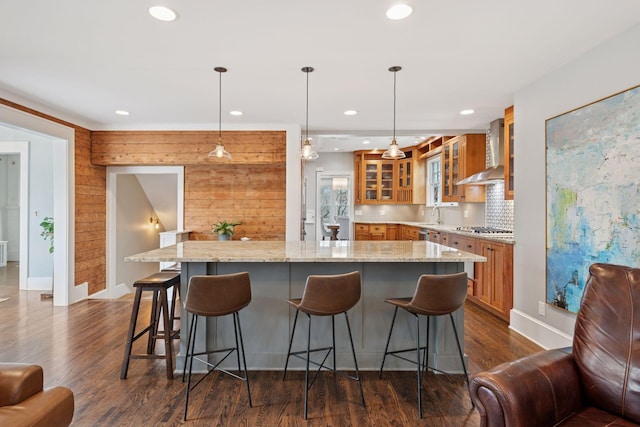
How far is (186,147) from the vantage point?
517cm

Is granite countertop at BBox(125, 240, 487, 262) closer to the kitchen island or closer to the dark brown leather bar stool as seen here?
the kitchen island

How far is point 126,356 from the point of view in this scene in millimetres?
2695

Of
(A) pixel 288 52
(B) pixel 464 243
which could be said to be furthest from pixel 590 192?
(A) pixel 288 52

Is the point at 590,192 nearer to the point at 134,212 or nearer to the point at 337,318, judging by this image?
the point at 337,318

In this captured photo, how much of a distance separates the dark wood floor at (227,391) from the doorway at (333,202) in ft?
16.2

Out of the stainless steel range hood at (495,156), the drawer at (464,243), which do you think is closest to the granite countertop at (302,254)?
the drawer at (464,243)

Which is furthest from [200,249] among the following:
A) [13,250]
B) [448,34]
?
[13,250]

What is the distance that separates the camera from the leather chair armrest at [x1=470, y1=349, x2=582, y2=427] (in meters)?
1.34

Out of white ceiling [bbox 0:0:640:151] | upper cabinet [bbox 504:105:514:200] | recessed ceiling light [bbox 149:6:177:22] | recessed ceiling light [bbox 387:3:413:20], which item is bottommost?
upper cabinet [bbox 504:105:514:200]

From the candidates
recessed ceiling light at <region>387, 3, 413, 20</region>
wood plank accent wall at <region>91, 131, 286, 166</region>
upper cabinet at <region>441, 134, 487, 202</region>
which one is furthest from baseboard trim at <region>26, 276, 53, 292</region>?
upper cabinet at <region>441, 134, 487, 202</region>

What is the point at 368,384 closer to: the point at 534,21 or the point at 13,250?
the point at 534,21

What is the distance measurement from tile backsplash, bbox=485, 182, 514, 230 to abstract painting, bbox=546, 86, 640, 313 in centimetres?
165

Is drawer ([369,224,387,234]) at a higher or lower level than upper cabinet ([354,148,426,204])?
lower

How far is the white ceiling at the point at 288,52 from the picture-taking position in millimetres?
2244
